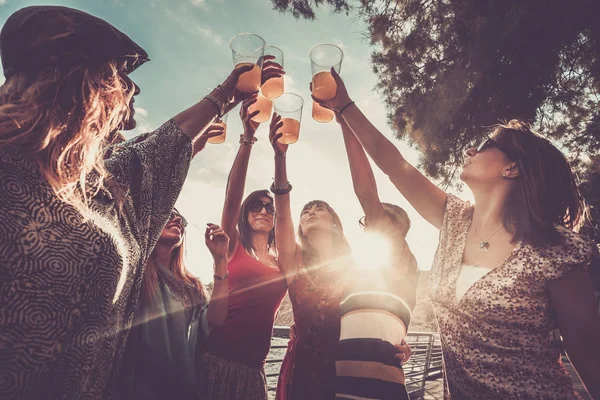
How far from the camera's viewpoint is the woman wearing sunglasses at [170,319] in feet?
4.85

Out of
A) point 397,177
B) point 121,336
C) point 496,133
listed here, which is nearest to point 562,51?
point 496,133

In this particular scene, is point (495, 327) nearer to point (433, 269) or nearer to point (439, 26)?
point (433, 269)

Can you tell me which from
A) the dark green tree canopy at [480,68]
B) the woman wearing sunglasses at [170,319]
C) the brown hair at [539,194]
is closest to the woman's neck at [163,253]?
the woman wearing sunglasses at [170,319]

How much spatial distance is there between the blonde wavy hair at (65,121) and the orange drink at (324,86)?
3.97 feet

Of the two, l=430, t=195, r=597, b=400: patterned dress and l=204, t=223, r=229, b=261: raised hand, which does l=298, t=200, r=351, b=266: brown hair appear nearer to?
l=204, t=223, r=229, b=261: raised hand

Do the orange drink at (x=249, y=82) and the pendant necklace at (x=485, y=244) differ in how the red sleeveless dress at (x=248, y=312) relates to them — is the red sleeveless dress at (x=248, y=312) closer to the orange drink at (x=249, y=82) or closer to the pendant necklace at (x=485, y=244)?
the orange drink at (x=249, y=82)

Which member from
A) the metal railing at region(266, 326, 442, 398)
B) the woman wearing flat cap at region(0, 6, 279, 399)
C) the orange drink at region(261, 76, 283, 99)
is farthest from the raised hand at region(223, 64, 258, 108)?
the metal railing at region(266, 326, 442, 398)

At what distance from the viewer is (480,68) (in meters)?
4.36

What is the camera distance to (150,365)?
4.95 feet

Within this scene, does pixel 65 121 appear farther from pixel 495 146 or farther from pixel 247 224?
pixel 247 224

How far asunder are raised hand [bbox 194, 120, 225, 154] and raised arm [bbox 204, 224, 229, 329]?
1.64 feet

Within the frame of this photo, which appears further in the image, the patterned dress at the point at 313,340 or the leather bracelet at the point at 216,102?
the patterned dress at the point at 313,340

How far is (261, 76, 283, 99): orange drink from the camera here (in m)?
2.08

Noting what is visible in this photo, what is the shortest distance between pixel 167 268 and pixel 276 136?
1.19m
